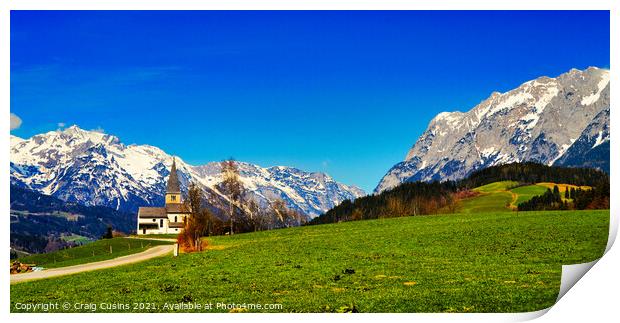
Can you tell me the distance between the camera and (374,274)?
118 feet

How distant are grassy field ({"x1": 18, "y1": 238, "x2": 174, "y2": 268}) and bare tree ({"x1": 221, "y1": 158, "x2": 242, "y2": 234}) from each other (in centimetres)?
1270

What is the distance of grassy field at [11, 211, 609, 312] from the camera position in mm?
29953

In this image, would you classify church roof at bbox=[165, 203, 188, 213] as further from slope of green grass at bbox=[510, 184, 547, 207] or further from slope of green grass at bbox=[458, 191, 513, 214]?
slope of green grass at bbox=[510, 184, 547, 207]

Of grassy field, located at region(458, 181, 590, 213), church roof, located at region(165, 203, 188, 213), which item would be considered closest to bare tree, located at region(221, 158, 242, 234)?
church roof, located at region(165, 203, 188, 213)

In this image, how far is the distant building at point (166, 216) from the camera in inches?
4847

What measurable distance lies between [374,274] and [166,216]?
95774 millimetres

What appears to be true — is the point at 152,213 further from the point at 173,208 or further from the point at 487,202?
the point at 487,202

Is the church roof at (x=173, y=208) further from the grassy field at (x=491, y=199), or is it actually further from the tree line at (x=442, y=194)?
the grassy field at (x=491, y=199)

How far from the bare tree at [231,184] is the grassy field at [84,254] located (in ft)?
41.7

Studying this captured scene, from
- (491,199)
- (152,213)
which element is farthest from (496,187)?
(152,213)

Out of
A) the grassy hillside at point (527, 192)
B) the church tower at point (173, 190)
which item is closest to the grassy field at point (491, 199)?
the grassy hillside at point (527, 192)

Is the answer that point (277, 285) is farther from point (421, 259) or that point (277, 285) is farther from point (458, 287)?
point (421, 259)

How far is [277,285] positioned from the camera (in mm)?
33094
